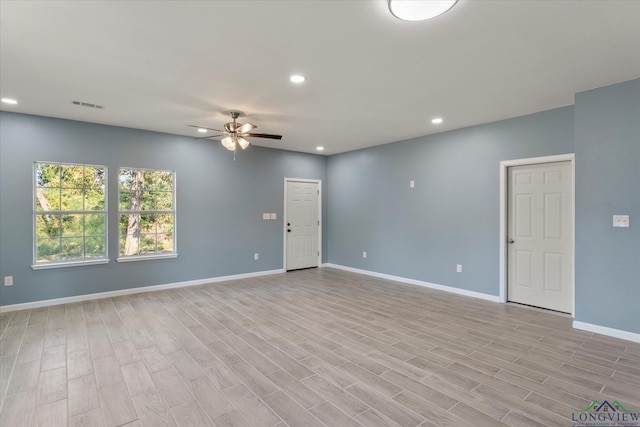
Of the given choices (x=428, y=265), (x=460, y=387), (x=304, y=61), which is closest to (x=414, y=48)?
(x=304, y=61)

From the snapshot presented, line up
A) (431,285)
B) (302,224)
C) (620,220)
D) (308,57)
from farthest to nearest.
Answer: (302,224), (431,285), (620,220), (308,57)

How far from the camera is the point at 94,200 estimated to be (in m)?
4.89

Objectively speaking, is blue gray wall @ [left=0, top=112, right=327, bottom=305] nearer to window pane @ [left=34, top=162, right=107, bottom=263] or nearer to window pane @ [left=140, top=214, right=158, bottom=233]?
window pane @ [left=34, top=162, right=107, bottom=263]

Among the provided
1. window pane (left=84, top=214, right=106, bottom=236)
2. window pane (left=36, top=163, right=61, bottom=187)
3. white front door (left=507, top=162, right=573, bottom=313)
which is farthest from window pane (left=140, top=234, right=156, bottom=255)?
white front door (left=507, top=162, right=573, bottom=313)

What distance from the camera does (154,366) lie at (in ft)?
9.03

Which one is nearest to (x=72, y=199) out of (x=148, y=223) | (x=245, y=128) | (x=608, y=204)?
(x=148, y=223)

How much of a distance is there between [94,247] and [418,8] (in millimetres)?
5455

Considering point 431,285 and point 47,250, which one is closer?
point 47,250

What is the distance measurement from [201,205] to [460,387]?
4.98 m

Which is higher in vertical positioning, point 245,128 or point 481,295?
point 245,128

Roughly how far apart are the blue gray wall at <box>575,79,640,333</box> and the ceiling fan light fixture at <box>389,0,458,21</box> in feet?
8.79

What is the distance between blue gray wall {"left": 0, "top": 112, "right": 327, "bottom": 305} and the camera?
14.1ft

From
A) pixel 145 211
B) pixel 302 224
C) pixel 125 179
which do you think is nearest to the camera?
pixel 125 179

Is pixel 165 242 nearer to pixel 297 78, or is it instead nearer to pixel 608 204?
pixel 297 78
